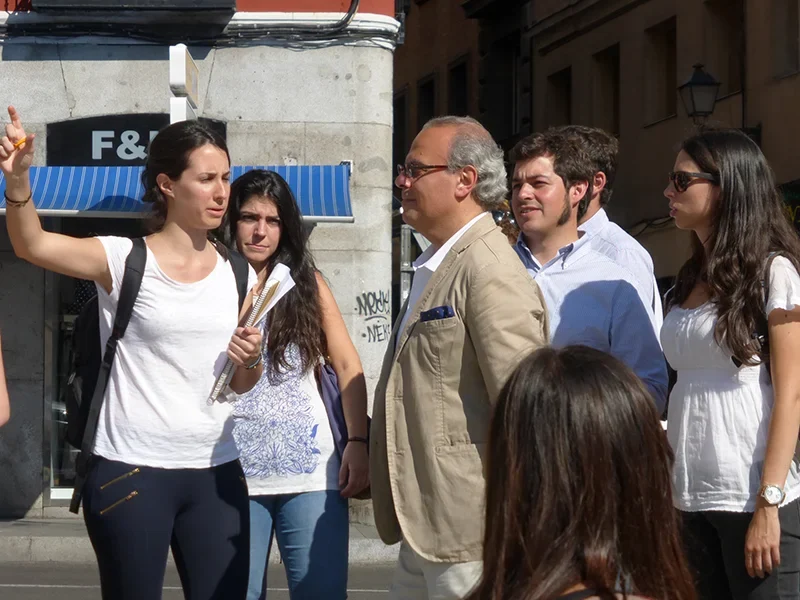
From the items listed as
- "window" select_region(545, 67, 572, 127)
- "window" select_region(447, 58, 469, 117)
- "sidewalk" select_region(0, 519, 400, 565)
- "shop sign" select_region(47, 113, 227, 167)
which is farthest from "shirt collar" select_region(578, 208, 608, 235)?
"window" select_region(447, 58, 469, 117)

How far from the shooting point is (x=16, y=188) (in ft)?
12.6

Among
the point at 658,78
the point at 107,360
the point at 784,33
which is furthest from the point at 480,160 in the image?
the point at 658,78

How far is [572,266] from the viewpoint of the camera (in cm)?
473

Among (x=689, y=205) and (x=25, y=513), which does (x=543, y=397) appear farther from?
(x=25, y=513)

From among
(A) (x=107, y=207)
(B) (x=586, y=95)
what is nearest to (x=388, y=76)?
(A) (x=107, y=207)

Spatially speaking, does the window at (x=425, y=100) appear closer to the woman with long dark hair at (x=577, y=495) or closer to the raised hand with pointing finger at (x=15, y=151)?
the raised hand with pointing finger at (x=15, y=151)

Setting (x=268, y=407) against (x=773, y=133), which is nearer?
(x=268, y=407)

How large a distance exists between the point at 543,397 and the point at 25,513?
11206 millimetres

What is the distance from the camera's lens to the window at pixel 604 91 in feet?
80.4

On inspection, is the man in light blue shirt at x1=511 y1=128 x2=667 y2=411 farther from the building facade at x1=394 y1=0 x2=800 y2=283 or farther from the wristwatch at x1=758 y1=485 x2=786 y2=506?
the building facade at x1=394 y1=0 x2=800 y2=283

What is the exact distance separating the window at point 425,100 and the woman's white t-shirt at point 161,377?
90.1 feet

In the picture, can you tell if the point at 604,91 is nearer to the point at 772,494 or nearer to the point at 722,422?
the point at 722,422

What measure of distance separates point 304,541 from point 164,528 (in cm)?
63

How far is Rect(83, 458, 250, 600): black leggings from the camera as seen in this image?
3.98 meters
